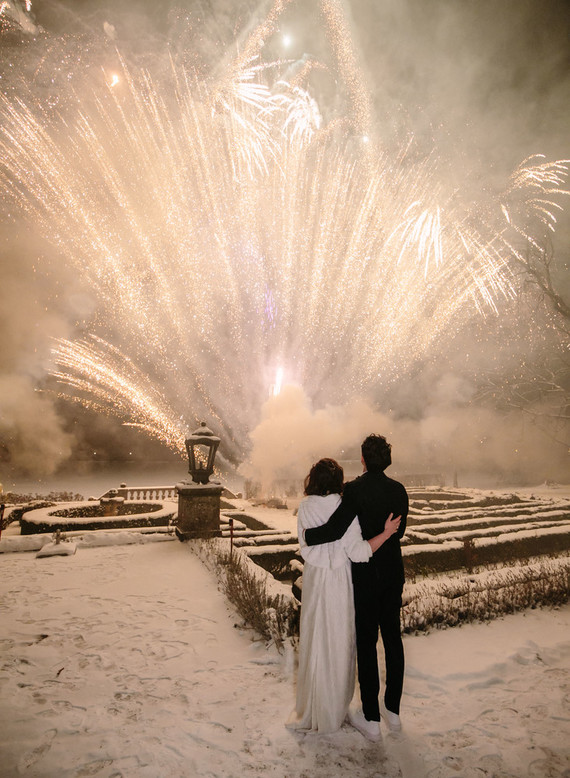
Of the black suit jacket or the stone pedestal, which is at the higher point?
the black suit jacket

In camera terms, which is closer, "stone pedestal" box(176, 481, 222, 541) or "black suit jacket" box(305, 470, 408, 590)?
"black suit jacket" box(305, 470, 408, 590)

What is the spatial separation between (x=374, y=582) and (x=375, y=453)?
106 cm

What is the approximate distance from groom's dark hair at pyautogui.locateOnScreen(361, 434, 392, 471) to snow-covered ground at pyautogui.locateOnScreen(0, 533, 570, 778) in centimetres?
216

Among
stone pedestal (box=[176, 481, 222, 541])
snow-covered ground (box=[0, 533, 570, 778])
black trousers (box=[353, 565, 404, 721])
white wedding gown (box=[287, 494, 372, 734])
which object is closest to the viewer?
snow-covered ground (box=[0, 533, 570, 778])

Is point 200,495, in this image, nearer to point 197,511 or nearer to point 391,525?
point 197,511

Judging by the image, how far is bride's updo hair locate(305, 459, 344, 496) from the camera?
3.07 m

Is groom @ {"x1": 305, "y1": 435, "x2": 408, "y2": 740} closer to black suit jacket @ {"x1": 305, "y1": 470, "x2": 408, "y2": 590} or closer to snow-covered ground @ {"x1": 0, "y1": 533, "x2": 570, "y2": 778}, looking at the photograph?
black suit jacket @ {"x1": 305, "y1": 470, "x2": 408, "y2": 590}

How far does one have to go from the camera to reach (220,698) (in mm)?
3486

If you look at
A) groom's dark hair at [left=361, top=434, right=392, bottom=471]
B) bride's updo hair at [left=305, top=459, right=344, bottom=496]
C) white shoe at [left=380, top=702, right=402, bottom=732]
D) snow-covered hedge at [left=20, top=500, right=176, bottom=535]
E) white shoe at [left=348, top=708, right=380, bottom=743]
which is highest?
groom's dark hair at [left=361, top=434, right=392, bottom=471]

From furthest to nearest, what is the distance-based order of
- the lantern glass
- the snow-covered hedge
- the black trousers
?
the snow-covered hedge → the lantern glass → the black trousers

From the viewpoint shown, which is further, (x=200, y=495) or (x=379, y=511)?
(x=200, y=495)

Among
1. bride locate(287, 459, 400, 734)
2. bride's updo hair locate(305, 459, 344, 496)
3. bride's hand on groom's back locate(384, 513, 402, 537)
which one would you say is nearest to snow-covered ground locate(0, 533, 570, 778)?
bride locate(287, 459, 400, 734)

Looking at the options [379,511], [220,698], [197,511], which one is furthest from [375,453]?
[197,511]

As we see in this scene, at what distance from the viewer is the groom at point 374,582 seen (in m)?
2.94
